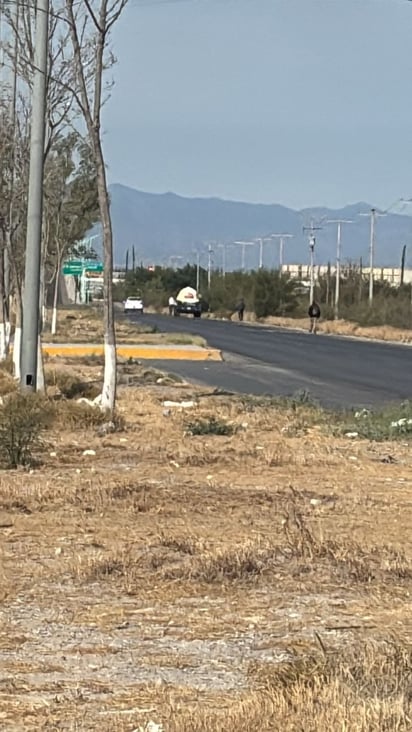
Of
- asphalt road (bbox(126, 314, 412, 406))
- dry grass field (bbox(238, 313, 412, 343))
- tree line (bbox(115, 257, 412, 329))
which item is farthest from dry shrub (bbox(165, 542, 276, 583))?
tree line (bbox(115, 257, 412, 329))

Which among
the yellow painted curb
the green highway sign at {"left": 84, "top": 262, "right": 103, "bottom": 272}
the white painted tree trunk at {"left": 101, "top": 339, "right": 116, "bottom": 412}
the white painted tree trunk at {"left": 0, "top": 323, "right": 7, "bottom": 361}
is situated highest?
the white painted tree trunk at {"left": 101, "top": 339, "right": 116, "bottom": 412}

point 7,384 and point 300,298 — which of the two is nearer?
point 7,384

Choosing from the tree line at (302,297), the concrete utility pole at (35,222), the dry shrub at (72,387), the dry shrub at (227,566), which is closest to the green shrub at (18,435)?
the concrete utility pole at (35,222)

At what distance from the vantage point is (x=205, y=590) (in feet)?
25.2

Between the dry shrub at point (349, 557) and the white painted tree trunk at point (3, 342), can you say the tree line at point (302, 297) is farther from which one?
the dry shrub at point (349, 557)

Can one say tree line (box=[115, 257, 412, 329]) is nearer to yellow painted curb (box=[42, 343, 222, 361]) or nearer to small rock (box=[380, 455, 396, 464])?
yellow painted curb (box=[42, 343, 222, 361])

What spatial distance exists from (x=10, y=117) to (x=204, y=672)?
79.5 feet

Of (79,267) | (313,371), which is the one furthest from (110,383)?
(79,267)

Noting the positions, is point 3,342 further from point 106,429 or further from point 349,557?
point 349,557

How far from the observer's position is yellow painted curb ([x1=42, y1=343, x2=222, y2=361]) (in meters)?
37.8

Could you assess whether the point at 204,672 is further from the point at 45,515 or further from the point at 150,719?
the point at 45,515

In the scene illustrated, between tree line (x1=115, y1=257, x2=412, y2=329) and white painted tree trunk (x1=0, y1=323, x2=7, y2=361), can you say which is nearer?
white painted tree trunk (x1=0, y1=323, x2=7, y2=361)

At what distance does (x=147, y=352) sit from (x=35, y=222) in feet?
69.3

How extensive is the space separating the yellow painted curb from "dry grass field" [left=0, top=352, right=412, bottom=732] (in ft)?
75.8
